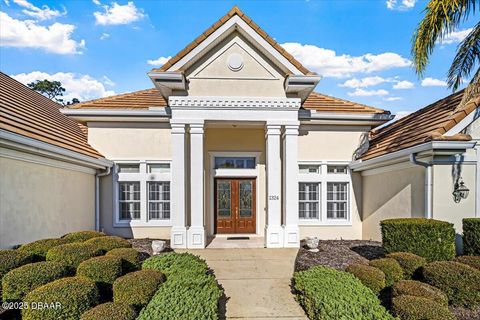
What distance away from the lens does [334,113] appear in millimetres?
11453

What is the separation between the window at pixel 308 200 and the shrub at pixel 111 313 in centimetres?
874

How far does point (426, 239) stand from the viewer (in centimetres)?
694

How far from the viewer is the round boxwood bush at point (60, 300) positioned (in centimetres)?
398

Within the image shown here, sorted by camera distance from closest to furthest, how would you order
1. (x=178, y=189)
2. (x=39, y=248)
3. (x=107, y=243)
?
(x=39, y=248), (x=107, y=243), (x=178, y=189)

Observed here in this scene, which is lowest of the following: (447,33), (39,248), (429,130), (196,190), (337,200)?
(39,248)

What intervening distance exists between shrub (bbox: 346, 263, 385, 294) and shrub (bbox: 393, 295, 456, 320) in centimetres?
84

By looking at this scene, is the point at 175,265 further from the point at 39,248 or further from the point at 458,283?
the point at 458,283

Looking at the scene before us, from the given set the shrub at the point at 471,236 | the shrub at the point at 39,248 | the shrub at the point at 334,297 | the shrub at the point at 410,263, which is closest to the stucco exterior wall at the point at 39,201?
the shrub at the point at 39,248

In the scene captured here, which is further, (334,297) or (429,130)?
(429,130)

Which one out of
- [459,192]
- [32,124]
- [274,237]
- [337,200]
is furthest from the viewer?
[337,200]

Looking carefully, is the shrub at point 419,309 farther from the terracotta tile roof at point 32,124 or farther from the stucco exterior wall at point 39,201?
the terracotta tile roof at point 32,124

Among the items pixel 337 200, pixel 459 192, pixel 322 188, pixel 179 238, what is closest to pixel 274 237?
pixel 179 238

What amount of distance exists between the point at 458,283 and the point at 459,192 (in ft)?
10.2

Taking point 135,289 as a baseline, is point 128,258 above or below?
above
